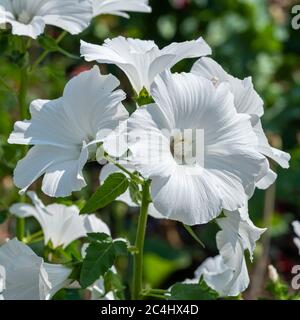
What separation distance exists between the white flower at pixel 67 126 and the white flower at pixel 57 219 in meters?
0.30

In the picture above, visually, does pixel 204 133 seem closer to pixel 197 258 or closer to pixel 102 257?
pixel 102 257

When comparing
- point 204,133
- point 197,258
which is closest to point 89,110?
point 204,133

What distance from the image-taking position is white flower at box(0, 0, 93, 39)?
4.73 ft

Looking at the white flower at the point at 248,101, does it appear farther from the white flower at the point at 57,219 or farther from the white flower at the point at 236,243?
the white flower at the point at 57,219

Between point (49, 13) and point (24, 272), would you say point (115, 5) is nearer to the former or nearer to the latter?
point (49, 13)

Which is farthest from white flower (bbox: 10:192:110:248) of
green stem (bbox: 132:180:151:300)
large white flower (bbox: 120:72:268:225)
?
large white flower (bbox: 120:72:268:225)

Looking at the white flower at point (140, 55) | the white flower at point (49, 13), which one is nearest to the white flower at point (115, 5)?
the white flower at point (49, 13)

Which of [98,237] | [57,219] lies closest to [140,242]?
[98,237]

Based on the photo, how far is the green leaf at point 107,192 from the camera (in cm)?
128

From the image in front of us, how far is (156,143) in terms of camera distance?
1.17m

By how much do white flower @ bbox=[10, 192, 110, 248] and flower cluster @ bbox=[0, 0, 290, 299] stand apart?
7.9 inches

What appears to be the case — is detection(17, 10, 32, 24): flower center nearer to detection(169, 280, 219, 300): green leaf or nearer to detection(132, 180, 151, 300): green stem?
detection(132, 180, 151, 300): green stem

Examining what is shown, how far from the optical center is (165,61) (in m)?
1.24

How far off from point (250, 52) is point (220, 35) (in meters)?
0.15
